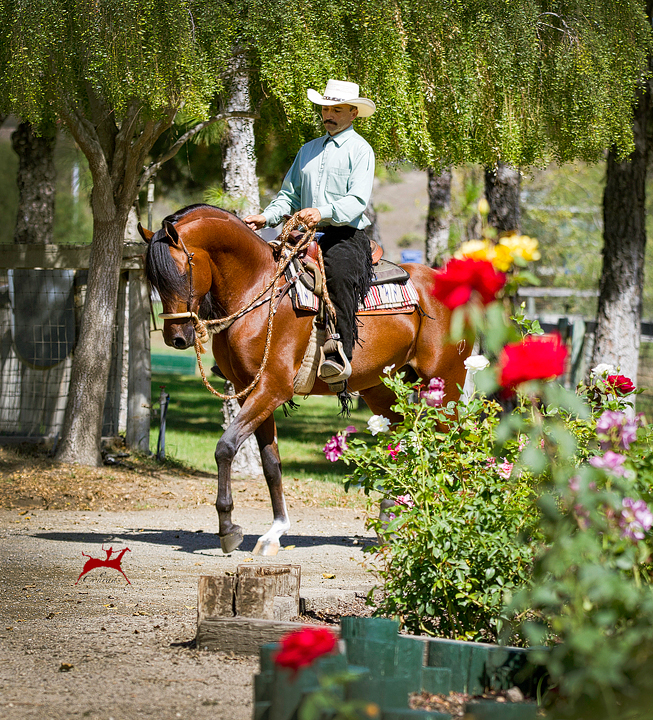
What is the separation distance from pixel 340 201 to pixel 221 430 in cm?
1142

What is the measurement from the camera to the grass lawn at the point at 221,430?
41.8 ft

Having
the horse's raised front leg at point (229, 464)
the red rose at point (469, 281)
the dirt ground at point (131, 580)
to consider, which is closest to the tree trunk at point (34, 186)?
the dirt ground at point (131, 580)

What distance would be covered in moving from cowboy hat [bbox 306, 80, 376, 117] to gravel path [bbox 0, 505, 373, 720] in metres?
3.35

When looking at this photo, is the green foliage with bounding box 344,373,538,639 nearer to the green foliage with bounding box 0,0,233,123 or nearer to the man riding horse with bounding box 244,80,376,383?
the man riding horse with bounding box 244,80,376,383

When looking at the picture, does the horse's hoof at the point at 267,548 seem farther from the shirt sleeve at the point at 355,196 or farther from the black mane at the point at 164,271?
the shirt sleeve at the point at 355,196

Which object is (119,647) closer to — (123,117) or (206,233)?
(206,233)

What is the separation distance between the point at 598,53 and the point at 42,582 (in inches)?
291

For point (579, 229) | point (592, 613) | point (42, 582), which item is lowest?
point (42, 582)

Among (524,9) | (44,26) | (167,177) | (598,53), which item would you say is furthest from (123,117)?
(167,177)

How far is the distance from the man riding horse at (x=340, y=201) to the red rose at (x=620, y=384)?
2.14 metres

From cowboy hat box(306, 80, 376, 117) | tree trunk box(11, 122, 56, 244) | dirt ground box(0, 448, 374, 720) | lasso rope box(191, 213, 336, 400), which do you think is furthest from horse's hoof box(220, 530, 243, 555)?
tree trunk box(11, 122, 56, 244)

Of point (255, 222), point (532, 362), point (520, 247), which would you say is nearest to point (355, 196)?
point (255, 222)

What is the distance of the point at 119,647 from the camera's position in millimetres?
4016

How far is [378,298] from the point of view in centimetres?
666
